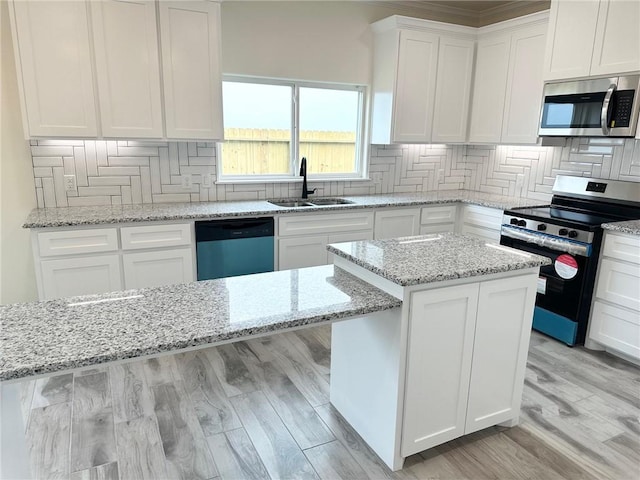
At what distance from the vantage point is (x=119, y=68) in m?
2.92

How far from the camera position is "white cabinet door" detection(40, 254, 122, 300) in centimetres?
280

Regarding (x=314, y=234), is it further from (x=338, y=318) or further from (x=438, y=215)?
(x=338, y=318)

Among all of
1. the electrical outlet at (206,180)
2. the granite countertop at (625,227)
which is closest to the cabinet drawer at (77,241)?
the electrical outlet at (206,180)

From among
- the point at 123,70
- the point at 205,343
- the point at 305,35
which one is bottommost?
the point at 205,343

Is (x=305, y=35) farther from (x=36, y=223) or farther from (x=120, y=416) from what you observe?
(x=120, y=416)

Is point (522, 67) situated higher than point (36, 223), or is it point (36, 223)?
point (522, 67)

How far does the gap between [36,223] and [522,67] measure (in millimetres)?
3990

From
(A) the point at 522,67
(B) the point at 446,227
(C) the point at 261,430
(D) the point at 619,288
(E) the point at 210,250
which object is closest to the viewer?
(C) the point at 261,430

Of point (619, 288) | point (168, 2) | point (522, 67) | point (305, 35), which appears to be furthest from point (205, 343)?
point (522, 67)

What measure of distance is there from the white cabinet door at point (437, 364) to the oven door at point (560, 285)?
5.07 feet

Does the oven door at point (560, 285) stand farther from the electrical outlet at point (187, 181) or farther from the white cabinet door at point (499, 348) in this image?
the electrical outlet at point (187, 181)

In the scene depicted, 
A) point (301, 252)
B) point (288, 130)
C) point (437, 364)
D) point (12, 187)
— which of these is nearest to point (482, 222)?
point (301, 252)

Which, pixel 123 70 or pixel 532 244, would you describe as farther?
pixel 532 244

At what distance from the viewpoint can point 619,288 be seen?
2.87m
